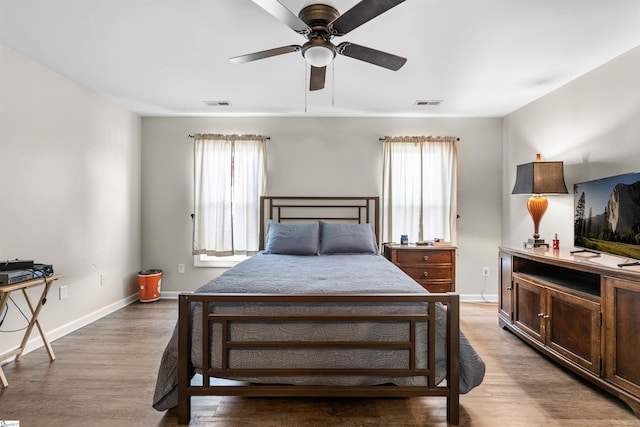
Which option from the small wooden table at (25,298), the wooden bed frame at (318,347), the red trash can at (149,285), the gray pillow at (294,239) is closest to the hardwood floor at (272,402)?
the small wooden table at (25,298)

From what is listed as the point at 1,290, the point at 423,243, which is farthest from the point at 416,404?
the point at 1,290

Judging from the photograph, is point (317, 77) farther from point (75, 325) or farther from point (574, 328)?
point (75, 325)

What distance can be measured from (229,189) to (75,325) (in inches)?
86.8

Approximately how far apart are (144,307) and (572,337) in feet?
14.3

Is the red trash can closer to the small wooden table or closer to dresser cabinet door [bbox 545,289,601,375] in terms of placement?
the small wooden table

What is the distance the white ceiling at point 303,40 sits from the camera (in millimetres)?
2072

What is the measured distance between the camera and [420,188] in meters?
4.28

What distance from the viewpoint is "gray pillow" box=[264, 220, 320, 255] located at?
11.6ft

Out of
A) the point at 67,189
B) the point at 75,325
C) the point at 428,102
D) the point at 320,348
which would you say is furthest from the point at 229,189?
the point at 320,348

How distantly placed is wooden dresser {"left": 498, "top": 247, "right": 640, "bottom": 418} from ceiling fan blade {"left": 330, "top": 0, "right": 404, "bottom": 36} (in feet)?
6.78

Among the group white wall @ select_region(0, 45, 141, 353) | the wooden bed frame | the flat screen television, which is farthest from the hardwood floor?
the flat screen television

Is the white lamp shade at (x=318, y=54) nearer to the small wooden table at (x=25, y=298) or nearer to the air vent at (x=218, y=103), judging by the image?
the air vent at (x=218, y=103)

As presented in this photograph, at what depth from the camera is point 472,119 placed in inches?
171

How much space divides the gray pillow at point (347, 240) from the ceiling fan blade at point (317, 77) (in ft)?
5.56
